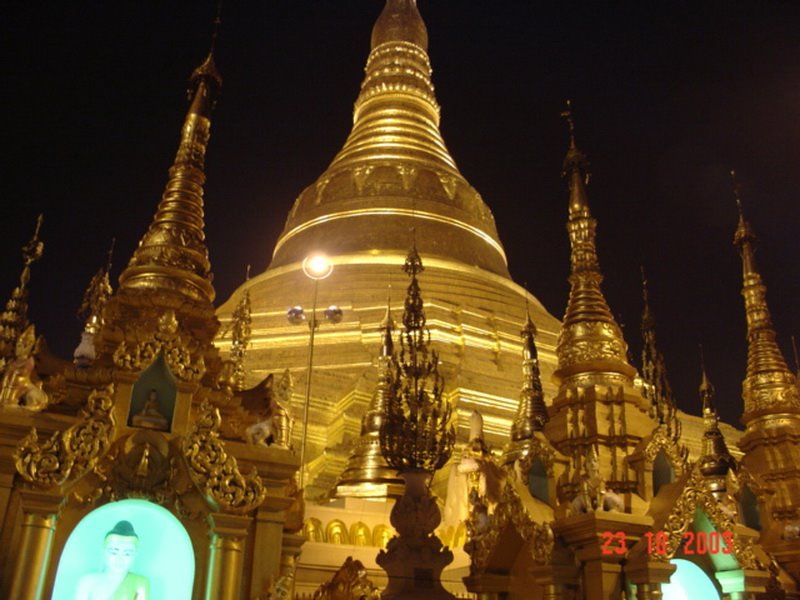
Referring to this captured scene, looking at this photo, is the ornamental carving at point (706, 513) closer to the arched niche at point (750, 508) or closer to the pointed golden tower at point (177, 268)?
the arched niche at point (750, 508)

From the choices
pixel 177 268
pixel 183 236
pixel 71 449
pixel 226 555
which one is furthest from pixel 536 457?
pixel 183 236

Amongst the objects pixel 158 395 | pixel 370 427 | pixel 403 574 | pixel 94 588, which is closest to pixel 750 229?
pixel 370 427

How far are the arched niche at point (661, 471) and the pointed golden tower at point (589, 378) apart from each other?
0.74 ft

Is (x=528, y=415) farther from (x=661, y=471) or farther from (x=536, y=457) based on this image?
(x=661, y=471)

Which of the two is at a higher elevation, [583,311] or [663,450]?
[583,311]

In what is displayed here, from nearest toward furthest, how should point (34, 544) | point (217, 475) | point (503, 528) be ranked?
point (34, 544) → point (217, 475) → point (503, 528)

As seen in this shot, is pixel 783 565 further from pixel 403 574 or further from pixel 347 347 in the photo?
pixel 347 347

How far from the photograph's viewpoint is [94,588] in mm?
4801

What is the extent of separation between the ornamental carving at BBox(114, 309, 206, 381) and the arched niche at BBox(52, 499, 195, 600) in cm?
98

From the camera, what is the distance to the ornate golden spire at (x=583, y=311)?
952 cm

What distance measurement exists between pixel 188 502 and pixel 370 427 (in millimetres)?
8351

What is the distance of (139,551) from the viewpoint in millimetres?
5141

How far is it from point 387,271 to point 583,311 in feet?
44.4

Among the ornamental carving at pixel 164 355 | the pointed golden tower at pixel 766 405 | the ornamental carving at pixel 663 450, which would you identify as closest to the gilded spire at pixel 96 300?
the ornamental carving at pixel 164 355
